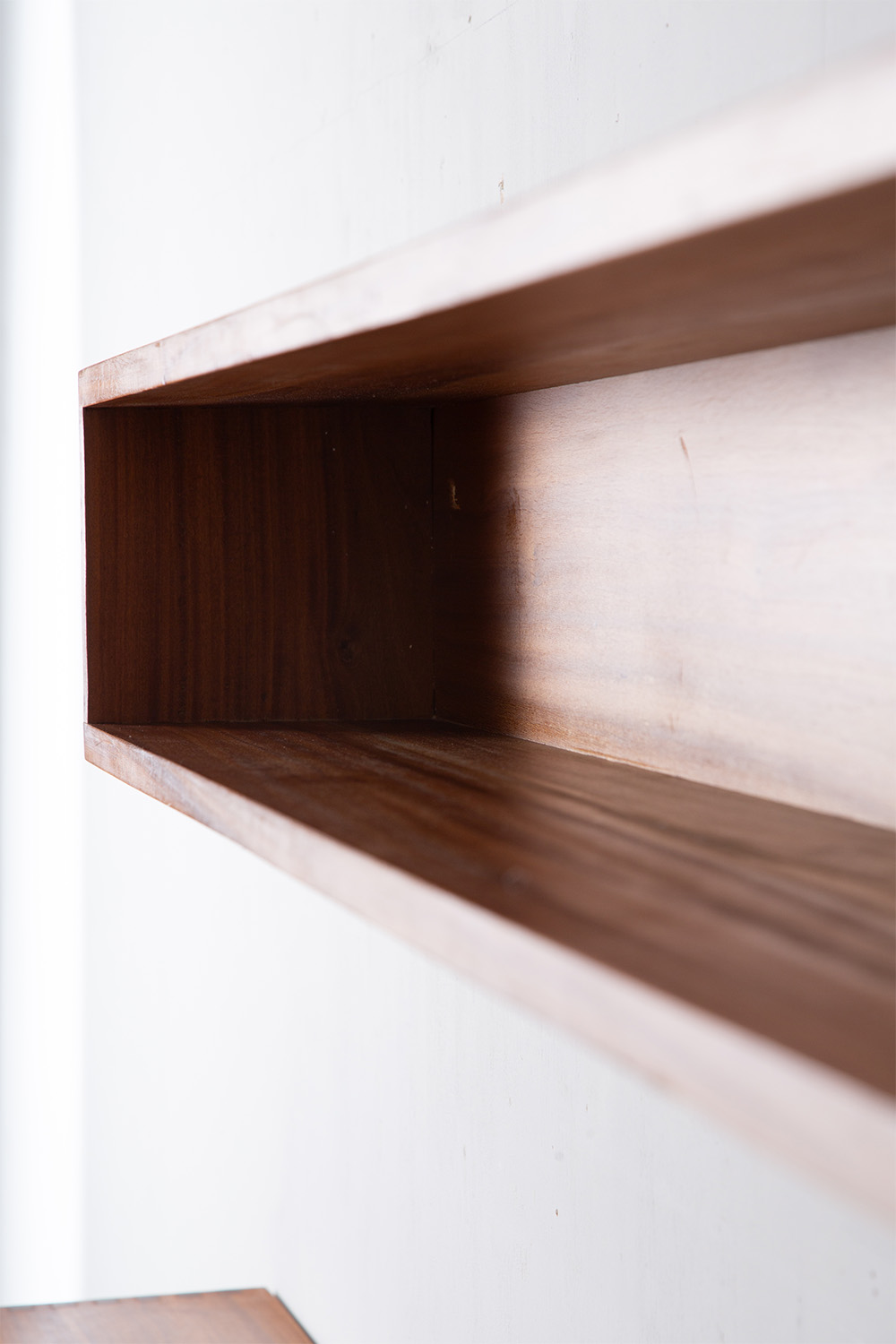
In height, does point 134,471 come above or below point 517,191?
below

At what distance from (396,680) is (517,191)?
0.36 m

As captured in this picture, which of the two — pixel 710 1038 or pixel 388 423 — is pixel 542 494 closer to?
pixel 388 423

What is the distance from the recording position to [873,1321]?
0.67 meters

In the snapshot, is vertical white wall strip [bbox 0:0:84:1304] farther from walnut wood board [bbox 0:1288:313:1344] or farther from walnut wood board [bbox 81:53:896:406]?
walnut wood board [bbox 81:53:896:406]

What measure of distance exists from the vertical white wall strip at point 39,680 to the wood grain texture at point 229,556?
3.73 feet

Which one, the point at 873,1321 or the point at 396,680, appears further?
the point at 396,680

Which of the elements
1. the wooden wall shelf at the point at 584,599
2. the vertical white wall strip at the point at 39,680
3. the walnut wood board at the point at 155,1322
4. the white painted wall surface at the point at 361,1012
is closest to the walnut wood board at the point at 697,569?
the wooden wall shelf at the point at 584,599

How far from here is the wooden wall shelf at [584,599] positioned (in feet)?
1.13

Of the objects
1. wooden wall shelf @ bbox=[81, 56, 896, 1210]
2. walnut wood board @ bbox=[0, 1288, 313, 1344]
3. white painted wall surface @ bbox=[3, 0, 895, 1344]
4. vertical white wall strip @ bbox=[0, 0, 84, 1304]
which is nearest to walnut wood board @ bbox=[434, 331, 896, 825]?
wooden wall shelf @ bbox=[81, 56, 896, 1210]

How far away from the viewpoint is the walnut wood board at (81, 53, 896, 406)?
12.5 inches

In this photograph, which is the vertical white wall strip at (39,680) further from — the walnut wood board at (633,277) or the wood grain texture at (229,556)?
the walnut wood board at (633,277)

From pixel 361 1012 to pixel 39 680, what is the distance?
1155 mm

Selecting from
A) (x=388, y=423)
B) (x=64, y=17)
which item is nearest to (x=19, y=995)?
(x=64, y=17)

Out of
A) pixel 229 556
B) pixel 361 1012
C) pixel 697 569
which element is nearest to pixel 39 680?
pixel 361 1012
